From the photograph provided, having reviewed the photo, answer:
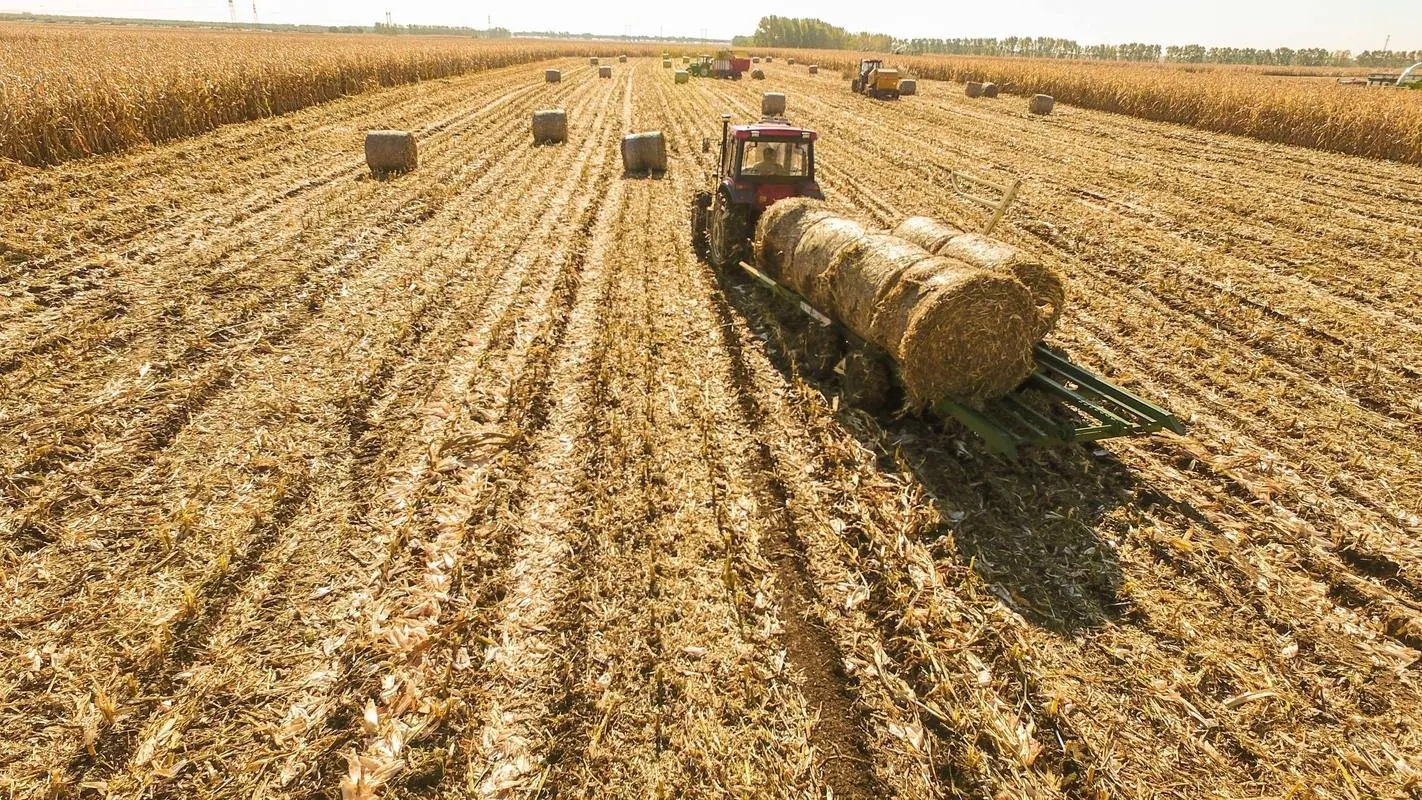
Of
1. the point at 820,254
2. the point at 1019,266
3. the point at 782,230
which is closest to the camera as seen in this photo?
the point at 1019,266

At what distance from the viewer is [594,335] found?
8.97m

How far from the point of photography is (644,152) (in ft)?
56.3

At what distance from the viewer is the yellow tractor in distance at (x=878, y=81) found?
3612 centimetres

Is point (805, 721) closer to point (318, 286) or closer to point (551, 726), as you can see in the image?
point (551, 726)

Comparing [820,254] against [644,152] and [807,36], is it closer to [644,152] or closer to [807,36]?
[644,152]

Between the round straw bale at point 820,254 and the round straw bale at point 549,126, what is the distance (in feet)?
51.1

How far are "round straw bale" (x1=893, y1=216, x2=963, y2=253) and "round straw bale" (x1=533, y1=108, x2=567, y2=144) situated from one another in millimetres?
16209

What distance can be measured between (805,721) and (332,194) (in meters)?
15.6

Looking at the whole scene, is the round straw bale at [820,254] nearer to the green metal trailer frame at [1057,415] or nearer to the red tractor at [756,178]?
the green metal trailer frame at [1057,415]

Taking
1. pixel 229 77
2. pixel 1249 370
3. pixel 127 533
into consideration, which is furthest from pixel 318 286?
pixel 229 77

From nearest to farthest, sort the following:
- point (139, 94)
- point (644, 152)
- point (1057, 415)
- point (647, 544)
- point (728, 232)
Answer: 1. point (647, 544)
2. point (1057, 415)
3. point (728, 232)
4. point (139, 94)
5. point (644, 152)

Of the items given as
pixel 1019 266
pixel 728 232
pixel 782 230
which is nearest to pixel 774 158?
pixel 728 232

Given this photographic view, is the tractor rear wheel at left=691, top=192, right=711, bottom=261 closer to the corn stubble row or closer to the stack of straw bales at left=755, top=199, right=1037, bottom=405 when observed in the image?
the stack of straw bales at left=755, top=199, right=1037, bottom=405

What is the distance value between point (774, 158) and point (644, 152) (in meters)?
7.85
